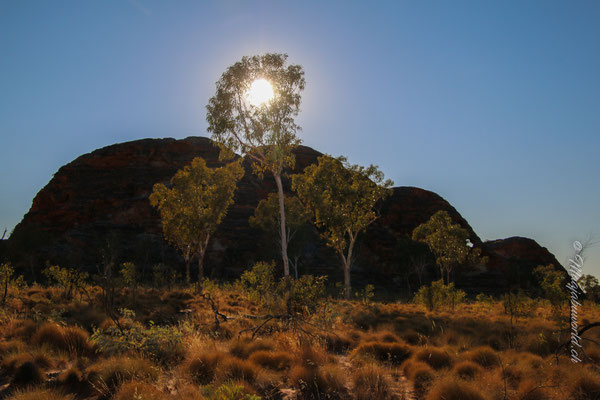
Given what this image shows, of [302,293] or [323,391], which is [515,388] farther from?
[302,293]

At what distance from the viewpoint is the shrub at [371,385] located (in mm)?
4770

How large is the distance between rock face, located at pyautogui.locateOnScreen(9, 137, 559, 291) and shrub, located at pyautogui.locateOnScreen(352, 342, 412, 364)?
45526 mm

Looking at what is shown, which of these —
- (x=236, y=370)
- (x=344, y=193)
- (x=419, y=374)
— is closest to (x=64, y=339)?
(x=236, y=370)

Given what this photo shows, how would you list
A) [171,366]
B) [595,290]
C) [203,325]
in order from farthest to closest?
[595,290]
[203,325]
[171,366]

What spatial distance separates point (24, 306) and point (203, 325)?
25.3 ft

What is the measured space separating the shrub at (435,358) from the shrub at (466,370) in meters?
0.43

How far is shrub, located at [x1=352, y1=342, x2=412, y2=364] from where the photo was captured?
24.7 ft

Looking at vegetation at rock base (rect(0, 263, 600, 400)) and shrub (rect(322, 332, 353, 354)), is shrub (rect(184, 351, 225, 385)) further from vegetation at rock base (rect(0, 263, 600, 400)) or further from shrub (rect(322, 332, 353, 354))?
shrub (rect(322, 332, 353, 354))

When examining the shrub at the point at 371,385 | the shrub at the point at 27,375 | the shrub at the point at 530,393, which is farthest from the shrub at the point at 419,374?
the shrub at the point at 27,375

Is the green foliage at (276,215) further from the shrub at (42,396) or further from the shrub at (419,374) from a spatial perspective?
the shrub at (42,396)

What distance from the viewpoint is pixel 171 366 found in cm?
620

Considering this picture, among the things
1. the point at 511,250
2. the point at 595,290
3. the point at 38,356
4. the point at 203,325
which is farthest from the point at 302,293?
the point at 511,250

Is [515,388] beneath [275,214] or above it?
beneath

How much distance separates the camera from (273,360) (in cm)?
643
